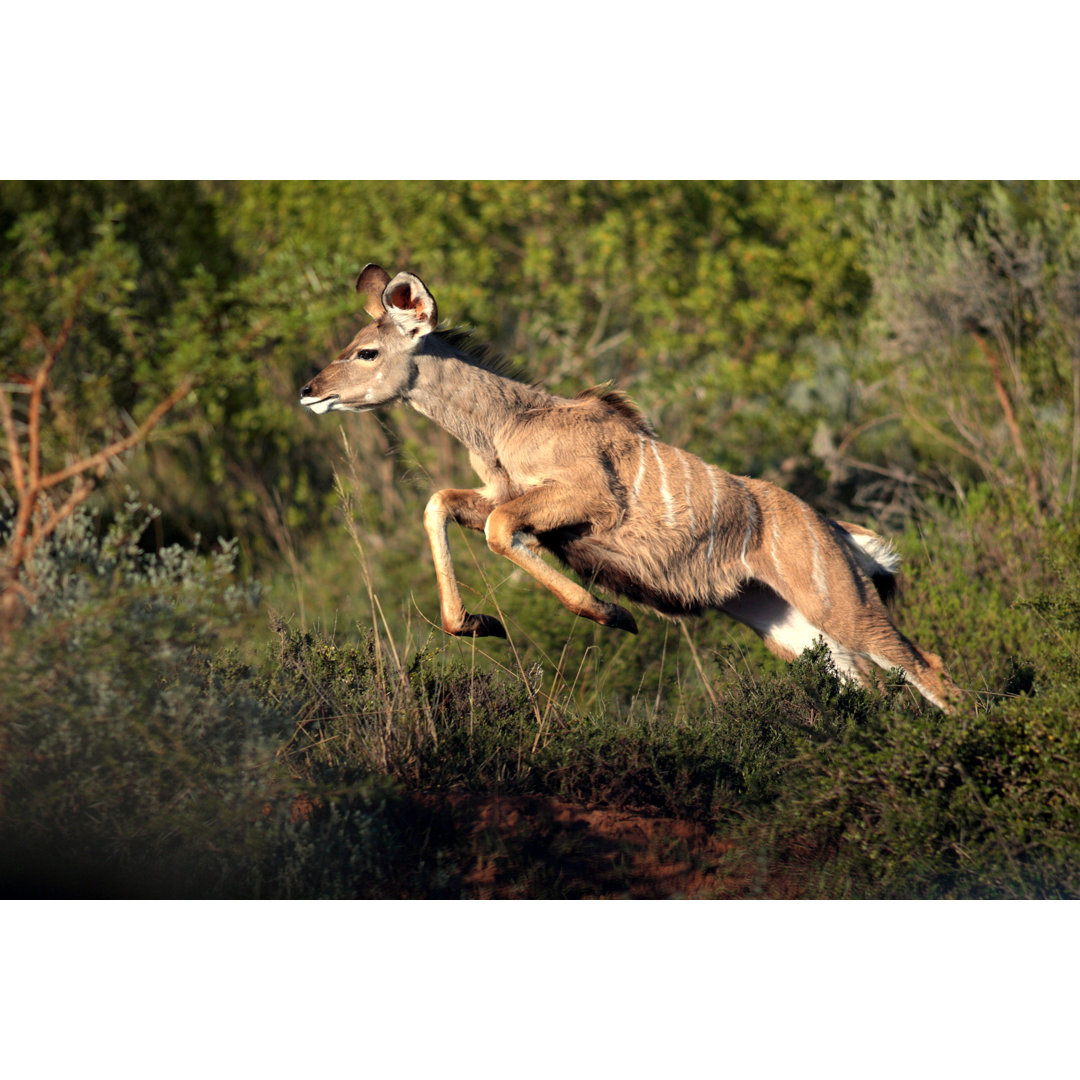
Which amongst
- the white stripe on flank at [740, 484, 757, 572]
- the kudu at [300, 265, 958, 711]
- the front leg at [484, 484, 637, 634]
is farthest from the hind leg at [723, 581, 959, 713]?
the front leg at [484, 484, 637, 634]

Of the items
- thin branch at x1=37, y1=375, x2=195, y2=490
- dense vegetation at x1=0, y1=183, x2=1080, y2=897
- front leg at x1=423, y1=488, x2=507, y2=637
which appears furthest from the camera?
thin branch at x1=37, y1=375, x2=195, y2=490

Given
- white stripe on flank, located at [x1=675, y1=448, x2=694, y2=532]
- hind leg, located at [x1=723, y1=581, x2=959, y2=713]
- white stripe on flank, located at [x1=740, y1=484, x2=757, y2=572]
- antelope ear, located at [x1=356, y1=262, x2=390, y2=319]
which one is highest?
antelope ear, located at [x1=356, y1=262, x2=390, y2=319]

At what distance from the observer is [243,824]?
5965 millimetres

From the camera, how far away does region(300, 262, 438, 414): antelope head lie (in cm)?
704

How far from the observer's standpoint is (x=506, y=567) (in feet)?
37.0

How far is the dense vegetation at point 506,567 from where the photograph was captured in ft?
19.8

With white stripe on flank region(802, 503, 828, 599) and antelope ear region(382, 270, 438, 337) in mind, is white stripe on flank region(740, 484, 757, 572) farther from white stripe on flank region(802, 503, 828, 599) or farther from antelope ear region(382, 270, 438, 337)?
antelope ear region(382, 270, 438, 337)

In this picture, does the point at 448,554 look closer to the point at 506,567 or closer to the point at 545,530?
the point at 545,530

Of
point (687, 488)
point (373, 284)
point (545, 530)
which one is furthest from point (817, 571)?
point (373, 284)

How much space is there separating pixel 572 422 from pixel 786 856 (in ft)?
9.57

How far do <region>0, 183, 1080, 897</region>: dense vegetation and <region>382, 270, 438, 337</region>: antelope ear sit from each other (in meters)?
0.87

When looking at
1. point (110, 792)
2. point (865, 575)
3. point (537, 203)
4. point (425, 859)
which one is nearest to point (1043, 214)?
point (537, 203)

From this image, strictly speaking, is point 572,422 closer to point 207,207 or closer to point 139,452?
point 139,452

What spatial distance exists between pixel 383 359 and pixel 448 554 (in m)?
1.33
